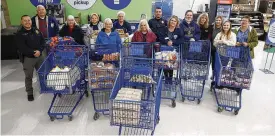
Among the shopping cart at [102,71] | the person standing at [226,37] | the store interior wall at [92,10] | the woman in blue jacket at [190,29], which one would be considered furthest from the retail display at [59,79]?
the store interior wall at [92,10]

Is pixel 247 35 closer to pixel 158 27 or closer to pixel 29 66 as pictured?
Result: pixel 158 27

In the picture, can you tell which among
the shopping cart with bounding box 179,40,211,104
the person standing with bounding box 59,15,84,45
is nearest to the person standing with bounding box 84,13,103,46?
the person standing with bounding box 59,15,84,45

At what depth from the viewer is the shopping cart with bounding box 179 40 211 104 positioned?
4453mm

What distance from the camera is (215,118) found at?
4082 millimetres

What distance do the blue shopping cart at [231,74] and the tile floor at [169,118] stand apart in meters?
0.16

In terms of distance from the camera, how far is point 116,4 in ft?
22.5

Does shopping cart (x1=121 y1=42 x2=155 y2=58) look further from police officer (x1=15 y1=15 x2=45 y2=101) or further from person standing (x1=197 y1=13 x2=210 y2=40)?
police officer (x1=15 y1=15 x2=45 y2=101)

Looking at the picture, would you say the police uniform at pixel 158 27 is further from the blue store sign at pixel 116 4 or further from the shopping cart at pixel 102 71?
the blue store sign at pixel 116 4

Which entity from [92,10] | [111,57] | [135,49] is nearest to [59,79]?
[111,57]

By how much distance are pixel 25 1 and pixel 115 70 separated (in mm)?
4248

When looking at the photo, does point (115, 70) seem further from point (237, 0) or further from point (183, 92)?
point (237, 0)

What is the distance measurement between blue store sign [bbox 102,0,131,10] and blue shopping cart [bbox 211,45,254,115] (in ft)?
10.8

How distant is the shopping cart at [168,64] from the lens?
4.25m

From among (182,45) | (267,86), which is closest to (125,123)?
(182,45)
